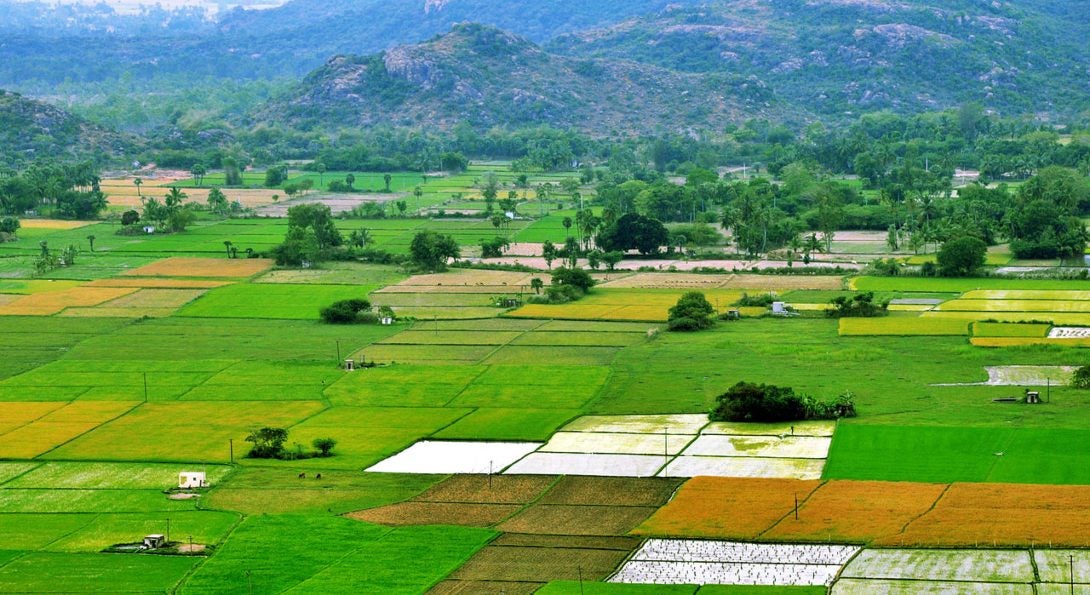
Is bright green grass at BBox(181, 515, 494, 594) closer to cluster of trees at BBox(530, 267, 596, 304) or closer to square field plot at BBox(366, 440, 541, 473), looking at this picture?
square field plot at BBox(366, 440, 541, 473)

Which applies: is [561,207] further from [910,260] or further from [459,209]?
[910,260]

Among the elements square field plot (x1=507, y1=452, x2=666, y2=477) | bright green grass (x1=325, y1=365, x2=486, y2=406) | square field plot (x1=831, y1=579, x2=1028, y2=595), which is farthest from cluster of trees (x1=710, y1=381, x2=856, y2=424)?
square field plot (x1=831, y1=579, x2=1028, y2=595)

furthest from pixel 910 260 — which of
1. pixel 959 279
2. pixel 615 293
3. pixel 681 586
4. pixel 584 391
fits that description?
pixel 681 586

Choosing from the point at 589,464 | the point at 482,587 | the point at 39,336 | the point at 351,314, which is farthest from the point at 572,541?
the point at 39,336

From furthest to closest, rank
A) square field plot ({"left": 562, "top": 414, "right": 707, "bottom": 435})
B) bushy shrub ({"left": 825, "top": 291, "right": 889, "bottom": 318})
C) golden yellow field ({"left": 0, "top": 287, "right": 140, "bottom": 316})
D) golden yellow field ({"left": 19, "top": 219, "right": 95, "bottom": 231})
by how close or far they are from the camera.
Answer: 1. golden yellow field ({"left": 19, "top": 219, "right": 95, "bottom": 231})
2. golden yellow field ({"left": 0, "top": 287, "right": 140, "bottom": 316})
3. bushy shrub ({"left": 825, "top": 291, "right": 889, "bottom": 318})
4. square field plot ({"left": 562, "top": 414, "right": 707, "bottom": 435})

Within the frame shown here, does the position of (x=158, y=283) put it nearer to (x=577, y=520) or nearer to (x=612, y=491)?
(x=612, y=491)

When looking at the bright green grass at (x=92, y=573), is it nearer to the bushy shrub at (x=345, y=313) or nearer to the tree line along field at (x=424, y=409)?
the tree line along field at (x=424, y=409)
